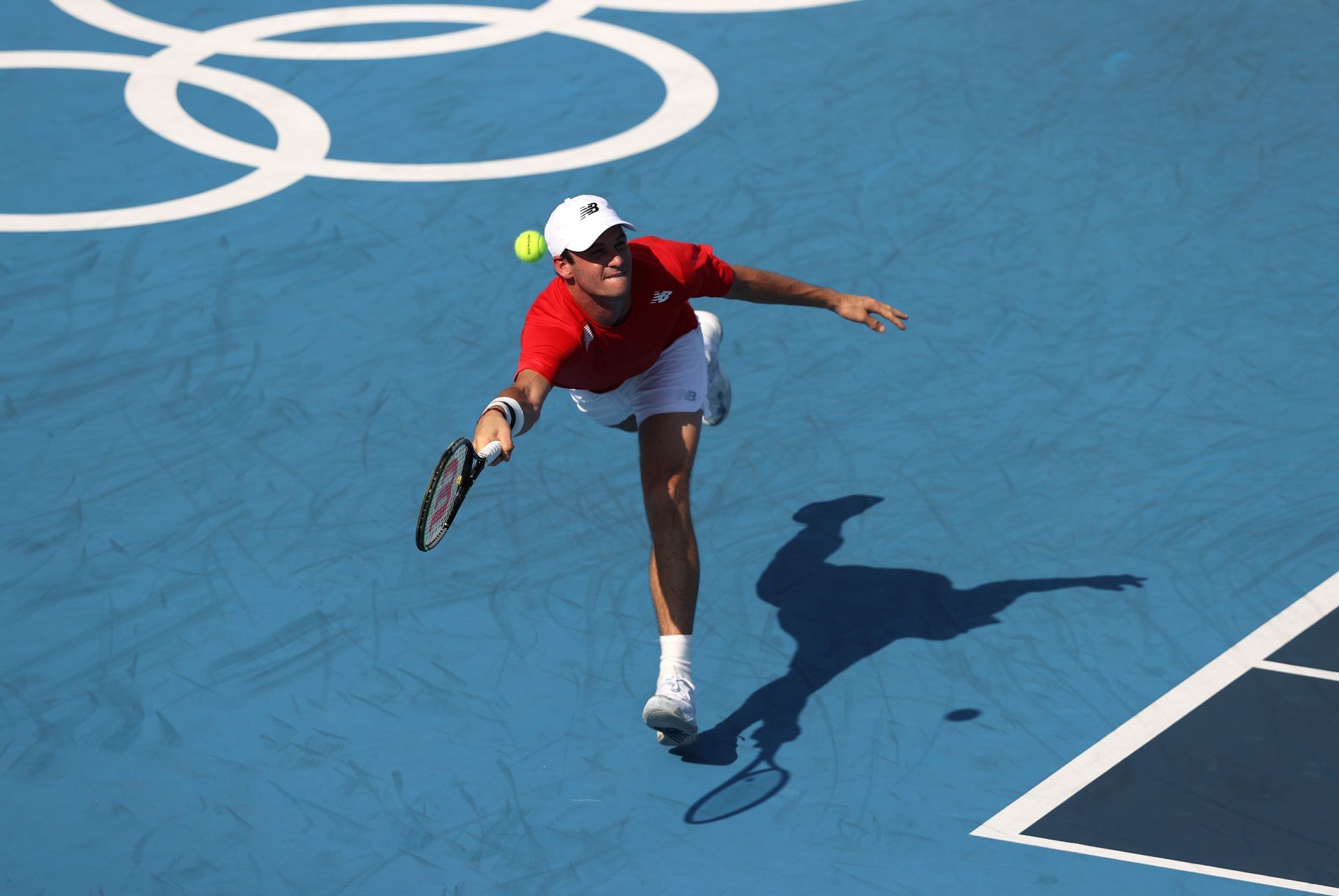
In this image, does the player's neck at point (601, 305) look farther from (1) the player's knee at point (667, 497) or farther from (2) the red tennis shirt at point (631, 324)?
(1) the player's knee at point (667, 497)

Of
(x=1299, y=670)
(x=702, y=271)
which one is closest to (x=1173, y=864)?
(x=1299, y=670)

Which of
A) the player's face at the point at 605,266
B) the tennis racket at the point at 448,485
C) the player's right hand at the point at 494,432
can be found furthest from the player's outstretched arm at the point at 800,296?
the tennis racket at the point at 448,485

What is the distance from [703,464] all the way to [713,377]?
754mm

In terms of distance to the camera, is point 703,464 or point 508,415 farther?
point 703,464

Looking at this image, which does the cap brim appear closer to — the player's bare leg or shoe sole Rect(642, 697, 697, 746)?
the player's bare leg

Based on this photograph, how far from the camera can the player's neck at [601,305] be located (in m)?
6.25

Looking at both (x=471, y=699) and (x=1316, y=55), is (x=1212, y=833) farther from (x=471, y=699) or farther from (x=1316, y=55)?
(x=1316, y=55)

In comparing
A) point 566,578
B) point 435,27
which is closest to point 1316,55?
point 435,27

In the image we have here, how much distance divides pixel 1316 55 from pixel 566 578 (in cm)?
804

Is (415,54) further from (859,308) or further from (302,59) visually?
(859,308)

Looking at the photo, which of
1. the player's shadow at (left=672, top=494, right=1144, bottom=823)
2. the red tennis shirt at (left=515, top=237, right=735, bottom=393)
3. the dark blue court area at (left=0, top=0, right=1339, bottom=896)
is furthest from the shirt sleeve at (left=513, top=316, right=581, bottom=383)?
the player's shadow at (left=672, top=494, right=1144, bottom=823)

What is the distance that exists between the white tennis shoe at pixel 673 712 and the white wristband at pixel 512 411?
1195 mm

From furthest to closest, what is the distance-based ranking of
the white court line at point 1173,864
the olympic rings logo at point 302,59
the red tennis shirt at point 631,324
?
the olympic rings logo at point 302,59, the red tennis shirt at point 631,324, the white court line at point 1173,864

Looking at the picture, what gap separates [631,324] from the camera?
6.42 meters
